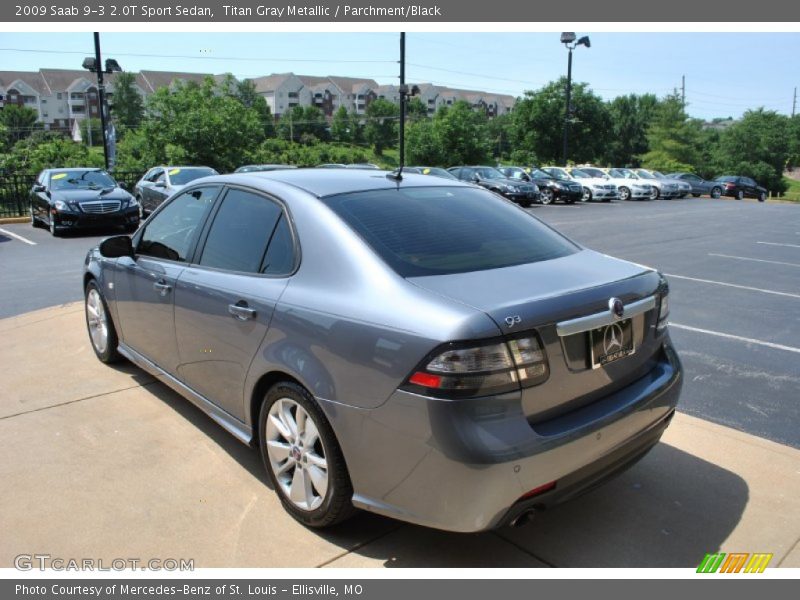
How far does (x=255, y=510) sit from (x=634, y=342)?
2045 millimetres

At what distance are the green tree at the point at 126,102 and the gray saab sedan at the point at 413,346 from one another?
11839cm

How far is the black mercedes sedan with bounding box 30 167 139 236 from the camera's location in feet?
48.5

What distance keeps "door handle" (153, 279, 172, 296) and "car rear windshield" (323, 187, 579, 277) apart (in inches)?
53.9

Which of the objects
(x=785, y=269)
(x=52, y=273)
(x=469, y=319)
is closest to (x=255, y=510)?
(x=469, y=319)

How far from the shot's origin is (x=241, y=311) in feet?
10.6

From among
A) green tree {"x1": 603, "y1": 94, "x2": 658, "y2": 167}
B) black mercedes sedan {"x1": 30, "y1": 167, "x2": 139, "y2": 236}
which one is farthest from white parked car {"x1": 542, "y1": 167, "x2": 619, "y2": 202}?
green tree {"x1": 603, "y1": 94, "x2": 658, "y2": 167}

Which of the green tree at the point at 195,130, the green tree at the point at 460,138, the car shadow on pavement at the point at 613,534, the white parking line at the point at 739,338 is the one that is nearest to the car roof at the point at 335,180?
the car shadow on pavement at the point at 613,534

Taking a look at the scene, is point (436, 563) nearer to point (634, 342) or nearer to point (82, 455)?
point (634, 342)

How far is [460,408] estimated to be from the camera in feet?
7.61

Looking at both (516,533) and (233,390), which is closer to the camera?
(516,533)

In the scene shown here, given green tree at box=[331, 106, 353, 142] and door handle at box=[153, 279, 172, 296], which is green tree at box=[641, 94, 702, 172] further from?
door handle at box=[153, 279, 172, 296]

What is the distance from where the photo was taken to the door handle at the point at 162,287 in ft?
12.9
